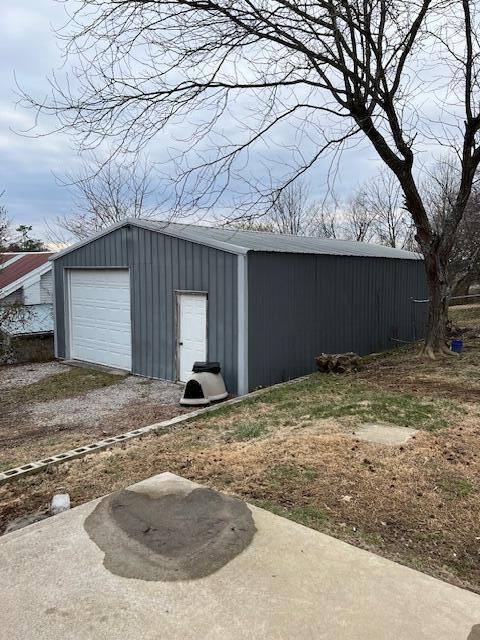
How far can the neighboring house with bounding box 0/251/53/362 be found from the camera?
13.2 meters

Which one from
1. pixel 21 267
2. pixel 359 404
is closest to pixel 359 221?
pixel 21 267

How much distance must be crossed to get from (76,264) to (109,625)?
33.4 feet

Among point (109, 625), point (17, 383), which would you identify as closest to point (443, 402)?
point (109, 625)

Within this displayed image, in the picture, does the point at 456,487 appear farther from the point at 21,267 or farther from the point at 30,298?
the point at 21,267

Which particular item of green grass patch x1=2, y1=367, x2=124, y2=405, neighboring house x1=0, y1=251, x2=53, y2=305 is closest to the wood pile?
green grass patch x1=2, y1=367, x2=124, y2=405

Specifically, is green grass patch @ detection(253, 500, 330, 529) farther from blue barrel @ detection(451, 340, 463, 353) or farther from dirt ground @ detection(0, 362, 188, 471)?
blue barrel @ detection(451, 340, 463, 353)

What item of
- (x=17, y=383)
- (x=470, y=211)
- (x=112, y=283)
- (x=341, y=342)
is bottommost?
(x=17, y=383)

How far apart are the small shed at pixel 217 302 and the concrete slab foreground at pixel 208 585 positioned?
4885 mm

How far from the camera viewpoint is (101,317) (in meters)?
11.1

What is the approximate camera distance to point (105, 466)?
4570 millimetres

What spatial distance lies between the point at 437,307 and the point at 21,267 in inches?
583

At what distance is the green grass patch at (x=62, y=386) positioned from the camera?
855 cm

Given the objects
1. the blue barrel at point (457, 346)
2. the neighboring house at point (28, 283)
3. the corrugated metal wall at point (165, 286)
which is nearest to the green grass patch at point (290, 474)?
the corrugated metal wall at point (165, 286)

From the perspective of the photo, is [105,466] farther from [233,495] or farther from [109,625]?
[109,625]
